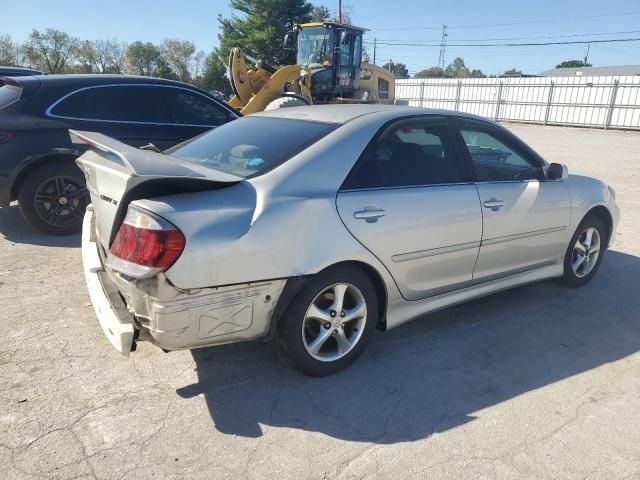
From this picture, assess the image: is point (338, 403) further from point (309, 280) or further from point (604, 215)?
point (604, 215)

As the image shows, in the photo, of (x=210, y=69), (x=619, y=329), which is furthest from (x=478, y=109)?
(x=619, y=329)

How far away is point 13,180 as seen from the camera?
5234 millimetres

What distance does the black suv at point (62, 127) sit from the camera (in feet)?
17.2

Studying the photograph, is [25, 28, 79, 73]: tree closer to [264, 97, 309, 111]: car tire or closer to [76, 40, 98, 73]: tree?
[76, 40, 98, 73]: tree

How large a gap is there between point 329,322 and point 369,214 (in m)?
0.69

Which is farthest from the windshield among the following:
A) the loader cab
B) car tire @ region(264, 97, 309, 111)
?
car tire @ region(264, 97, 309, 111)

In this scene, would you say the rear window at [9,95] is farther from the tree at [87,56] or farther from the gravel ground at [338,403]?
the tree at [87,56]

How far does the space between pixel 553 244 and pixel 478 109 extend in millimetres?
29250

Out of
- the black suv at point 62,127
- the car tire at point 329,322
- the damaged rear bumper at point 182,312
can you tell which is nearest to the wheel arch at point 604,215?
the car tire at point 329,322

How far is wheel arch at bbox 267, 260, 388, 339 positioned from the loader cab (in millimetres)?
12117

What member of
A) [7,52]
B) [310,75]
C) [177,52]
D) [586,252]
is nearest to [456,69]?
[177,52]

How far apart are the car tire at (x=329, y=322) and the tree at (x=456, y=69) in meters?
84.5

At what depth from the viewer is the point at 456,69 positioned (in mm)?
95688

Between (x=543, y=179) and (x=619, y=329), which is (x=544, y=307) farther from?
(x=543, y=179)
